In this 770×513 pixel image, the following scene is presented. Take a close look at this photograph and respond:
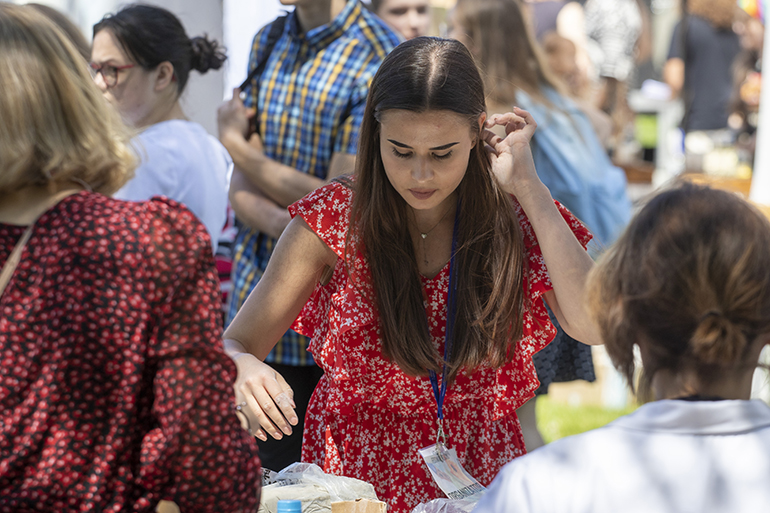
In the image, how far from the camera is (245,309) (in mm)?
1997

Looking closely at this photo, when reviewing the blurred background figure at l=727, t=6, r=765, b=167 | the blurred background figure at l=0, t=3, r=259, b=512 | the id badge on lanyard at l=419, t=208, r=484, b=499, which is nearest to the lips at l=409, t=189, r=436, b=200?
the id badge on lanyard at l=419, t=208, r=484, b=499

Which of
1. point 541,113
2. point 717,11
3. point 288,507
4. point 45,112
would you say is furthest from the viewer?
point 717,11

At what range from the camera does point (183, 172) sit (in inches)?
109

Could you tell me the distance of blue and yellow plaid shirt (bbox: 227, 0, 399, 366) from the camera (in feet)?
9.07

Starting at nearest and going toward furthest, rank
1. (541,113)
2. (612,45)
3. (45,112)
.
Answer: (45,112) < (541,113) < (612,45)

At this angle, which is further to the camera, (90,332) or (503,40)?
(503,40)

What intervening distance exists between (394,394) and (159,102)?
1.50 metres

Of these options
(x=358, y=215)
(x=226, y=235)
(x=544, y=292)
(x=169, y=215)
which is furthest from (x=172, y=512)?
(x=226, y=235)

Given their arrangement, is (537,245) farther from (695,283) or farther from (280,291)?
(695,283)

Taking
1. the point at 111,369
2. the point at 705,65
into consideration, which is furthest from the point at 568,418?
the point at 111,369

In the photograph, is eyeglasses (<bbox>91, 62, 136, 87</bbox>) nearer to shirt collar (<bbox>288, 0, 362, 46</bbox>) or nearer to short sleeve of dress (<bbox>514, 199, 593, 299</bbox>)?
shirt collar (<bbox>288, 0, 362, 46</bbox>)

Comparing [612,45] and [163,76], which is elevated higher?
[163,76]

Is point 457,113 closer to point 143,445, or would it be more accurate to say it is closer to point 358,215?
point 358,215

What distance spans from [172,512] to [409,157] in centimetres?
97
